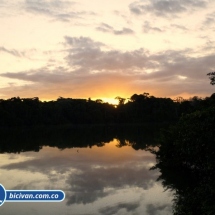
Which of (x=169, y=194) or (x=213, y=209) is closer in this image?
(x=213, y=209)

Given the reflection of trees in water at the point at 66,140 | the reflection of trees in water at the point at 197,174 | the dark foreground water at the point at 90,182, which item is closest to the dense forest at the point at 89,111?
the reflection of trees in water at the point at 66,140

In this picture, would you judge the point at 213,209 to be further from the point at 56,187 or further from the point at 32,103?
the point at 32,103

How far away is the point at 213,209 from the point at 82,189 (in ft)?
26.9

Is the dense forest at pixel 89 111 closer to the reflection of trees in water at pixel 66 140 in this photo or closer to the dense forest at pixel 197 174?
the reflection of trees in water at pixel 66 140

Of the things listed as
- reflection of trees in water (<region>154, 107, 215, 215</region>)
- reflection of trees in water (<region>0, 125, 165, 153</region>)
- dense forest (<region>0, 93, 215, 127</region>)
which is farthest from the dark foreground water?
dense forest (<region>0, 93, 215, 127</region>)

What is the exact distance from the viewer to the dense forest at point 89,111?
8206 cm

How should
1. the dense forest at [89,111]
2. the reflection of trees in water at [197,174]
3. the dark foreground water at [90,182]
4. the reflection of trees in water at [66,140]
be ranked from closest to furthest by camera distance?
the reflection of trees in water at [197,174], the dark foreground water at [90,182], the reflection of trees in water at [66,140], the dense forest at [89,111]

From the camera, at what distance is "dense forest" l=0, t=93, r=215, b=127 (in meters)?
82.1

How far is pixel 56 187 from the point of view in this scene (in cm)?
1536

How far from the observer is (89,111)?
323 ft

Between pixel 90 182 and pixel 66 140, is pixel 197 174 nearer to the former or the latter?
pixel 90 182

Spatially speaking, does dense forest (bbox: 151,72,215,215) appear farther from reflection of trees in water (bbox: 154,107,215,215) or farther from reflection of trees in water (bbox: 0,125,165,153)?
reflection of trees in water (bbox: 0,125,165,153)

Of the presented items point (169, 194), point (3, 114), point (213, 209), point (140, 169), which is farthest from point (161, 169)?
point (3, 114)

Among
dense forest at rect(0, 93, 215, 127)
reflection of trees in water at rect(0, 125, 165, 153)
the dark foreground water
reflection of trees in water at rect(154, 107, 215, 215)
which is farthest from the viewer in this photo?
dense forest at rect(0, 93, 215, 127)
